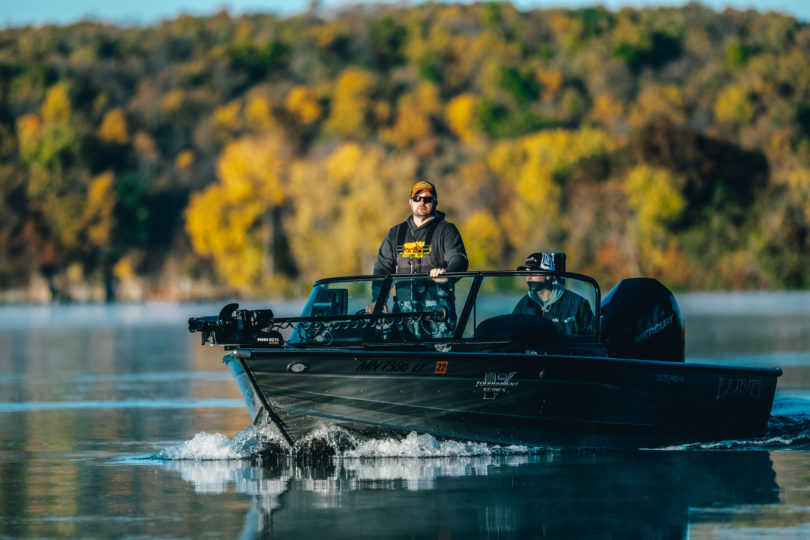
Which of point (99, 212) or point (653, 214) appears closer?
point (653, 214)

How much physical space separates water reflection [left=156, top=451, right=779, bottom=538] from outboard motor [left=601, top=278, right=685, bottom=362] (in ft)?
4.38

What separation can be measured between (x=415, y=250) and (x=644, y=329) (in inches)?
94.2

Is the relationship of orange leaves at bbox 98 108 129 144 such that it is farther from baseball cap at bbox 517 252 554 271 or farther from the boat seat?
the boat seat

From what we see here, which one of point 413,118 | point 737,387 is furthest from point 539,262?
point 413,118

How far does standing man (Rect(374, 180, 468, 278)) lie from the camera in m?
12.5

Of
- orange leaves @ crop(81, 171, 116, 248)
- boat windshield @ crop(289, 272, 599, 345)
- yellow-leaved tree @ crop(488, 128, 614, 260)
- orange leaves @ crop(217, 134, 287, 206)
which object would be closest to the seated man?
boat windshield @ crop(289, 272, 599, 345)

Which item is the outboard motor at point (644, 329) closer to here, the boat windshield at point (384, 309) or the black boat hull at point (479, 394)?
the black boat hull at point (479, 394)

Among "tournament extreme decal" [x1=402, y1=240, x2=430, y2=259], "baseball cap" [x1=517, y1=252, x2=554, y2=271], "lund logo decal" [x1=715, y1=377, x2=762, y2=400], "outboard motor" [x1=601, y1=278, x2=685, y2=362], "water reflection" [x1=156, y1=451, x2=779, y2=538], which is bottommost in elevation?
"water reflection" [x1=156, y1=451, x2=779, y2=538]

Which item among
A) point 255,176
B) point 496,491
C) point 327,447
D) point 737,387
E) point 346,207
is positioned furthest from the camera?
point 255,176

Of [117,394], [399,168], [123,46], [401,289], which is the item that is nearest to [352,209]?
[399,168]

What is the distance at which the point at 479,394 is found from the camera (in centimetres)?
1157

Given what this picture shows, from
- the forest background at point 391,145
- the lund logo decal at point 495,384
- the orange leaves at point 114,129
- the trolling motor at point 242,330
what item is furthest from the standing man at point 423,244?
the orange leaves at point 114,129

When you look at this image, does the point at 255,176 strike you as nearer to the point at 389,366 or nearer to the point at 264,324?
the point at 264,324

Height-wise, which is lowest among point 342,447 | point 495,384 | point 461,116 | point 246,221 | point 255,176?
point 342,447
